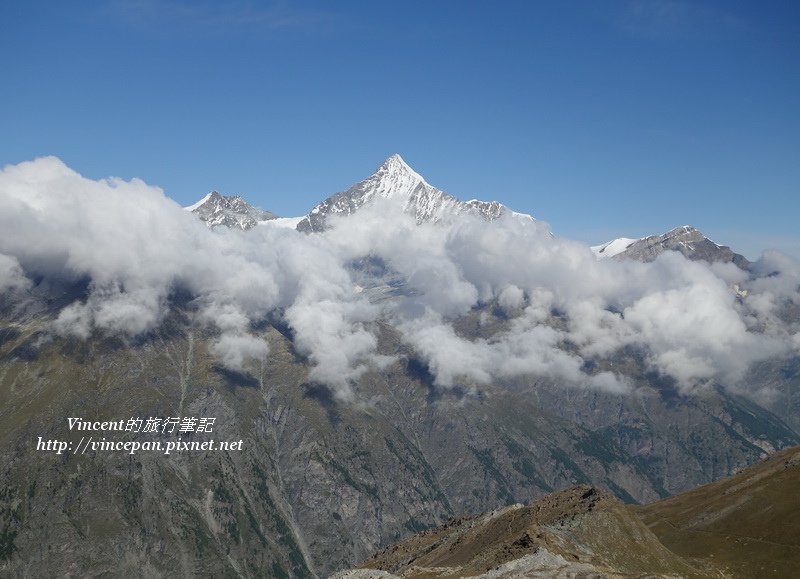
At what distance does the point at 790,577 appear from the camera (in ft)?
650

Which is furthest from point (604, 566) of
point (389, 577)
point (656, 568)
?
point (389, 577)

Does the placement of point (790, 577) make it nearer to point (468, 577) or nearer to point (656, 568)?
point (656, 568)

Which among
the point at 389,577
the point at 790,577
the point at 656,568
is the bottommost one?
the point at 790,577

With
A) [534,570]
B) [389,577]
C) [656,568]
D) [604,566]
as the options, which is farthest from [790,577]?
[389,577]

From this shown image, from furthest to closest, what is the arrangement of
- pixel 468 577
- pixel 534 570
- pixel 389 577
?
1. pixel 389 577
2. pixel 468 577
3. pixel 534 570

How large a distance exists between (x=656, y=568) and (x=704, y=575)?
15.5 meters

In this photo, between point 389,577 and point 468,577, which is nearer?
point 468,577

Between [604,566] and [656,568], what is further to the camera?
[656,568]

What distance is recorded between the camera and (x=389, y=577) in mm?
193000

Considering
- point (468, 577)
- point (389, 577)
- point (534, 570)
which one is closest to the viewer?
point (534, 570)

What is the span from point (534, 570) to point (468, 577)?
18.7 meters

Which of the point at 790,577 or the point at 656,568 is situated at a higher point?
the point at 656,568

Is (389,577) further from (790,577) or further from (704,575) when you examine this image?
(790,577)

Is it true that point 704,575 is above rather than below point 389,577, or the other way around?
below
